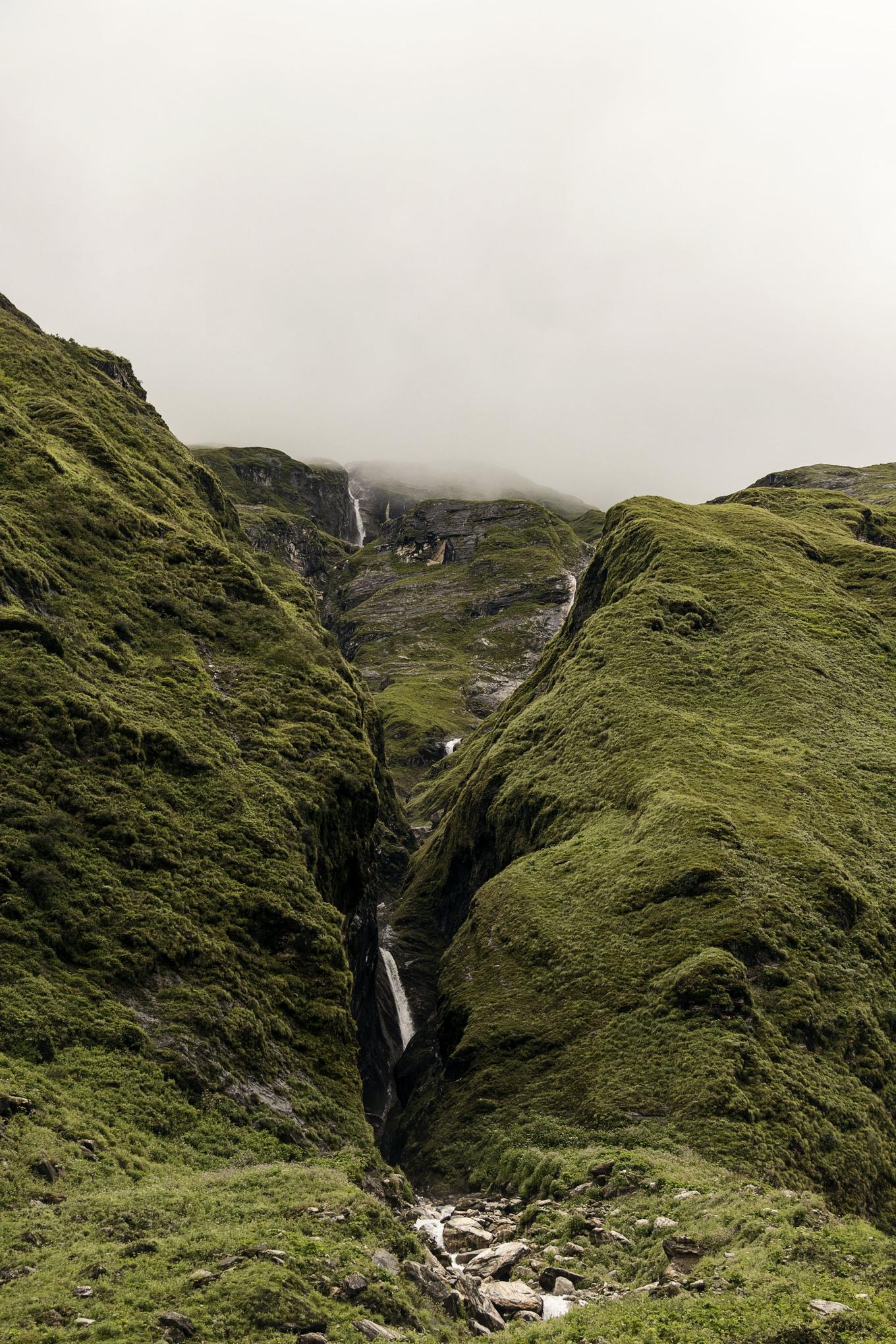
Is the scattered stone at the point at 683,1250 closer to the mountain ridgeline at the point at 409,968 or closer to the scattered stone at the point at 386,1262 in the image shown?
the mountain ridgeline at the point at 409,968

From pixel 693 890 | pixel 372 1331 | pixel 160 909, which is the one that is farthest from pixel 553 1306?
pixel 693 890

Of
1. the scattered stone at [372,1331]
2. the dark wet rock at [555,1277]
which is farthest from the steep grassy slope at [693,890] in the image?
the scattered stone at [372,1331]

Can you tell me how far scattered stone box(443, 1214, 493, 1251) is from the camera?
34562mm

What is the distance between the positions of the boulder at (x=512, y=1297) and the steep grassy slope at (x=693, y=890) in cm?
1695

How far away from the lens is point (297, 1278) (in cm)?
2122

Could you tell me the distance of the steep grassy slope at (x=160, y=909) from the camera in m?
23.0

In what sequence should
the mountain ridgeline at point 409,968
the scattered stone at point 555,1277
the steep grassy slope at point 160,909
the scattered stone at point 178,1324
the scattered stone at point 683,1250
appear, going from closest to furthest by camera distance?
the scattered stone at point 178,1324 < the steep grassy slope at point 160,909 < the mountain ridgeline at point 409,968 < the scattered stone at point 683,1250 < the scattered stone at point 555,1277

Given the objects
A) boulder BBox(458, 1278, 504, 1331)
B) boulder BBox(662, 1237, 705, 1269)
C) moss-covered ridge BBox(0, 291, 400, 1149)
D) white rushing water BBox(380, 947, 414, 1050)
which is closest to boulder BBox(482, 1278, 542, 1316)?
boulder BBox(458, 1278, 504, 1331)

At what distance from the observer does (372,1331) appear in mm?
20516

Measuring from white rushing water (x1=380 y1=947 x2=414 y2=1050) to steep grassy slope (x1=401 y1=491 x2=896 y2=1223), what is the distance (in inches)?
63.7

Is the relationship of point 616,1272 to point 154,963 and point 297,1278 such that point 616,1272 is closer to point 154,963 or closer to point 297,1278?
point 297,1278

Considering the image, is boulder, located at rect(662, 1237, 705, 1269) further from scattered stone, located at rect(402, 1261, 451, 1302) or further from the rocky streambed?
scattered stone, located at rect(402, 1261, 451, 1302)

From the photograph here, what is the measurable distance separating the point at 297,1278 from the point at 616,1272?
42.2 feet

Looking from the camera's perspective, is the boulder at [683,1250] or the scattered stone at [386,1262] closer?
the scattered stone at [386,1262]
